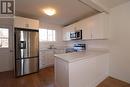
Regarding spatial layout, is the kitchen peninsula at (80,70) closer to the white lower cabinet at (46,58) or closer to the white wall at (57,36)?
the white lower cabinet at (46,58)

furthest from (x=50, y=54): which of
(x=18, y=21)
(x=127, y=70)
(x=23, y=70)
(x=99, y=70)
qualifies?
(x=127, y=70)

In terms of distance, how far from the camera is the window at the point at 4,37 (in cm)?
408

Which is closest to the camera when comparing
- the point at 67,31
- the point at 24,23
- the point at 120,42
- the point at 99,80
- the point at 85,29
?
the point at 99,80

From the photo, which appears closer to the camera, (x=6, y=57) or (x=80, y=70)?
(x=80, y=70)

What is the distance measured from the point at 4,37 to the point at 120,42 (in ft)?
15.3

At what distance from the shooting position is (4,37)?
13.6 ft

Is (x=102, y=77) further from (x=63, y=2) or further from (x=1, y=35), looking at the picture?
(x=1, y=35)

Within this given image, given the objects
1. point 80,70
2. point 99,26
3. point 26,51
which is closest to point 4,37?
point 26,51

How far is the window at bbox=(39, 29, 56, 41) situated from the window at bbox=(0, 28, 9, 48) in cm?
152

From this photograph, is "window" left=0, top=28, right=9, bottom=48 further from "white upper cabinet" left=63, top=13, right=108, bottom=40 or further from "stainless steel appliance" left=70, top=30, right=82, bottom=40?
"white upper cabinet" left=63, top=13, right=108, bottom=40

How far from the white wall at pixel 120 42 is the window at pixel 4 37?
4.36 meters

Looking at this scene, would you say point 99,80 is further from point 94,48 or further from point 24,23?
point 24,23

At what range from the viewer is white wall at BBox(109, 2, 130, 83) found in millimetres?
2789

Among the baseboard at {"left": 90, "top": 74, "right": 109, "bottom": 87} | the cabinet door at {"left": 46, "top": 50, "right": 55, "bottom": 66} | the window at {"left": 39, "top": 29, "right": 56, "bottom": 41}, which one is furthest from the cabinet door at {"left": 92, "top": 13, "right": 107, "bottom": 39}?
the window at {"left": 39, "top": 29, "right": 56, "bottom": 41}
